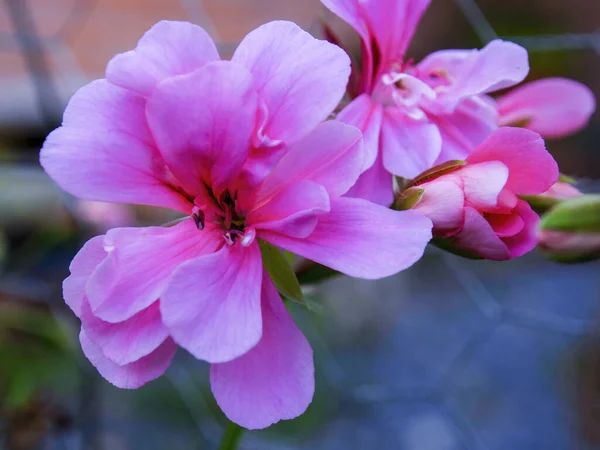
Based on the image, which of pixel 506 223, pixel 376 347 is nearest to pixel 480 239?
pixel 506 223

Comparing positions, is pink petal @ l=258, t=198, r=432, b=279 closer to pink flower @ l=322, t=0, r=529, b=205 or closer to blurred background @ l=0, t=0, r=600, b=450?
pink flower @ l=322, t=0, r=529, b=205

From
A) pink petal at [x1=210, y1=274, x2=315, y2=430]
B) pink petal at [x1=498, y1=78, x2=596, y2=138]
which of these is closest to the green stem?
pink petal at [x1=210, y1=274, x2=315, y2=430]

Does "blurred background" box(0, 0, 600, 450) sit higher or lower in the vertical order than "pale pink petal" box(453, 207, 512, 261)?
lower

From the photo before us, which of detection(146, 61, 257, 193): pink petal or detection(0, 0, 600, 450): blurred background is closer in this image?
detection(146, 61, 257, 193): pink petal

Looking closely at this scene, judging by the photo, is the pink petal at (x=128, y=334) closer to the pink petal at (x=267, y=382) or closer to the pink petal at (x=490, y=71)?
the pink petal at (x=267, y=382)

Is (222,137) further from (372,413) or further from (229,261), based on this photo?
(372,413)

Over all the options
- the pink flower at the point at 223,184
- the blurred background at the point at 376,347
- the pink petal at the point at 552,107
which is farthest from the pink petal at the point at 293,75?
the blurred background at the point at 376,347

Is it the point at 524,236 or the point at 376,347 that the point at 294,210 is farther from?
the point at 376,347
